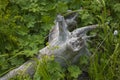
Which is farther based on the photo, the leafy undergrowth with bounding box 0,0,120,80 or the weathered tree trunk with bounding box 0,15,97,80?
the leafy undergrowth with bounding box 0,0,120,80

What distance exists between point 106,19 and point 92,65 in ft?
2.91

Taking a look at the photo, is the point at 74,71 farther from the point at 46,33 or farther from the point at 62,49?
the point at 46,33

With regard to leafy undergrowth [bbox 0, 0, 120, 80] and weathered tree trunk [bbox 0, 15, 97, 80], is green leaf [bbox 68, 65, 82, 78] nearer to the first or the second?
leafy undergrowth [bbox 0, 0, 120, 80]

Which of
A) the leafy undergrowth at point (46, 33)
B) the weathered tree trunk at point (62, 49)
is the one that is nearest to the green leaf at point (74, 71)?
the leafy undergrowth at point (46, 33)

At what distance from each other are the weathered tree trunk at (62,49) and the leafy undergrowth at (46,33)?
0.08m

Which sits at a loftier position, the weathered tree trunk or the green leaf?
the weathered tree trunk

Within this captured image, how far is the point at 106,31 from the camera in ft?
14.1

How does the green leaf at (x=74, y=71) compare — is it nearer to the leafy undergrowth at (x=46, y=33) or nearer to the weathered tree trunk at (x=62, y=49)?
the leafy undergrowth at (x=46, y=33)

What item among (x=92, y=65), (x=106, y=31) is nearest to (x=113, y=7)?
(x=106, y=31)

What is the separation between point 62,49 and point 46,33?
0.54 meters

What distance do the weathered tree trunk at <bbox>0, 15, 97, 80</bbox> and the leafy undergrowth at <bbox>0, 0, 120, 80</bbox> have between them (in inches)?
3.3

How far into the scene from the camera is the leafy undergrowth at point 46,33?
3.95 metres

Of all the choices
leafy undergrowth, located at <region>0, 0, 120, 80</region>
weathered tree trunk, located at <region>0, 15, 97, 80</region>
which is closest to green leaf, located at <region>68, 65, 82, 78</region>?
leafy undergrowth, located at <region>0, 0, 120, 80</region>

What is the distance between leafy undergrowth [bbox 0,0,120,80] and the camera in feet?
13.0
